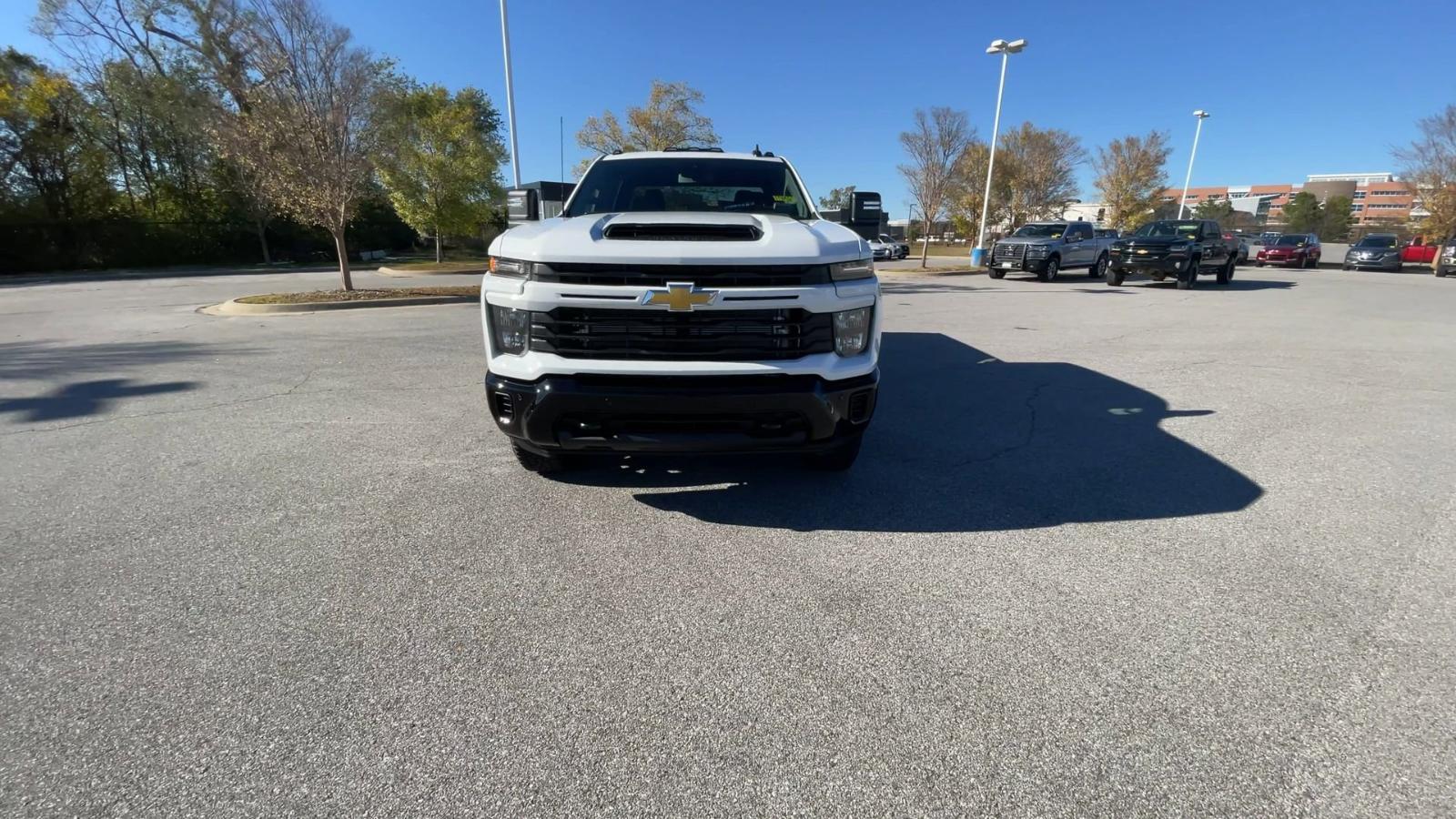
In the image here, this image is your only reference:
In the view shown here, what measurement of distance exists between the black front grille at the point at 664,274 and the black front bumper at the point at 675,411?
45cm

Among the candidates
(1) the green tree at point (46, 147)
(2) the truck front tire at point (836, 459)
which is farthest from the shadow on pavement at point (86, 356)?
(1) the green tree at point (46, 147)

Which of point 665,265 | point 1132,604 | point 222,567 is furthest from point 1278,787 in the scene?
point 222,567

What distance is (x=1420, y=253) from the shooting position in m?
32.0

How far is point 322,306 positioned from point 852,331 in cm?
1307

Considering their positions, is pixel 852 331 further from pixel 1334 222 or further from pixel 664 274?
pixel 1334 222

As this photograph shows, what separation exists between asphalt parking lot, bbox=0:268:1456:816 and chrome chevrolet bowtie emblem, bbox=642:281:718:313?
116 cm

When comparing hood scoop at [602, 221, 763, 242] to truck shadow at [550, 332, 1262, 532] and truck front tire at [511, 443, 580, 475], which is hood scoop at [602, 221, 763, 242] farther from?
truck shadow at [550, 332, 1262, 532]

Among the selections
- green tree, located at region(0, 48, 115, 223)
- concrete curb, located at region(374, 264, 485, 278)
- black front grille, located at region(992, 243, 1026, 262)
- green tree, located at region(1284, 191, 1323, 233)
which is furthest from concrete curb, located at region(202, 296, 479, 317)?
green tree, located at region(1284, 191, 1323, 233)

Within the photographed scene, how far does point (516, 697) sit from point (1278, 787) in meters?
2.26

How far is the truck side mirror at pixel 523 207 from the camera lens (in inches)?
178

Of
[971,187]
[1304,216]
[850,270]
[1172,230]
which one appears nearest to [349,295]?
[850,270]

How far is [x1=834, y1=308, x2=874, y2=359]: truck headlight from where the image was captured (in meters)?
3.16

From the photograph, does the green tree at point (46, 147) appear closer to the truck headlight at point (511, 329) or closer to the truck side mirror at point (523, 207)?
the truck side mirror at point (523, 207)

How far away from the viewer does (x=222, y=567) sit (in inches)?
113
